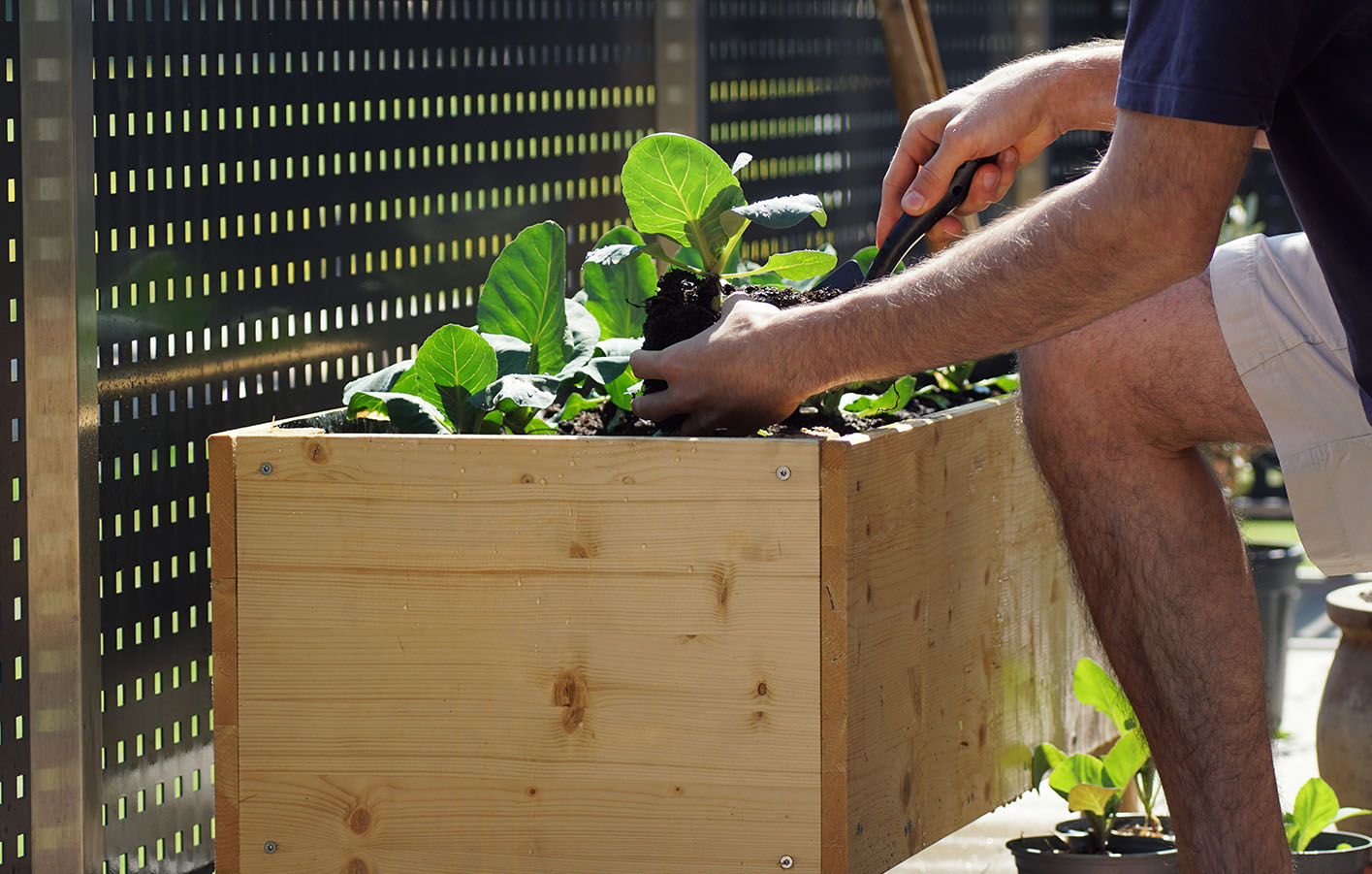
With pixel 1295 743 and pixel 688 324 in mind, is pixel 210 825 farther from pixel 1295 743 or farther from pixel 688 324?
pixel 1295 743

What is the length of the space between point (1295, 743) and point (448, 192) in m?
1.56

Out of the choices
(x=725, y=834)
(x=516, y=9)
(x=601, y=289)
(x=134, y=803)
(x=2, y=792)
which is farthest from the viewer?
(x=516, y=9)

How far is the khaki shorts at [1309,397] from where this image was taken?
1.33m

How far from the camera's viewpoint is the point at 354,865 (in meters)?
1.34

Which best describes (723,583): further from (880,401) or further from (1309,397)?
(1309,397)

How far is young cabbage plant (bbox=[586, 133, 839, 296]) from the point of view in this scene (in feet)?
4.83

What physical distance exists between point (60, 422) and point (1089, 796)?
3.36 feet

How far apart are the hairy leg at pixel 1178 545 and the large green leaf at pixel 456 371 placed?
0.50m

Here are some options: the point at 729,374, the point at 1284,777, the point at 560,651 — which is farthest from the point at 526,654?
the point at 1284,777

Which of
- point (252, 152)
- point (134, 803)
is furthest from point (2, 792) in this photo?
point (252, 152)

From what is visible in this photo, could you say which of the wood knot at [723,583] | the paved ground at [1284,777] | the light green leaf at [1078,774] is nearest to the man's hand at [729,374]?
the wood knot at [723,583]

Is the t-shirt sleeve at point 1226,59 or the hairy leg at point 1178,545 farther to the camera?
the hairy leg at point 1178,545

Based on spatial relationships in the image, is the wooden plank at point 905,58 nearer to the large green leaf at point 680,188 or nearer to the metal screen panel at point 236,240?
the metal screen panel at point 236,240

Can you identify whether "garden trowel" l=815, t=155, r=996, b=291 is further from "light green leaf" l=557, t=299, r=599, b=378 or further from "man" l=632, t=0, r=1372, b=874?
"light green leaf" l=557, t=299, r=599, b=378
